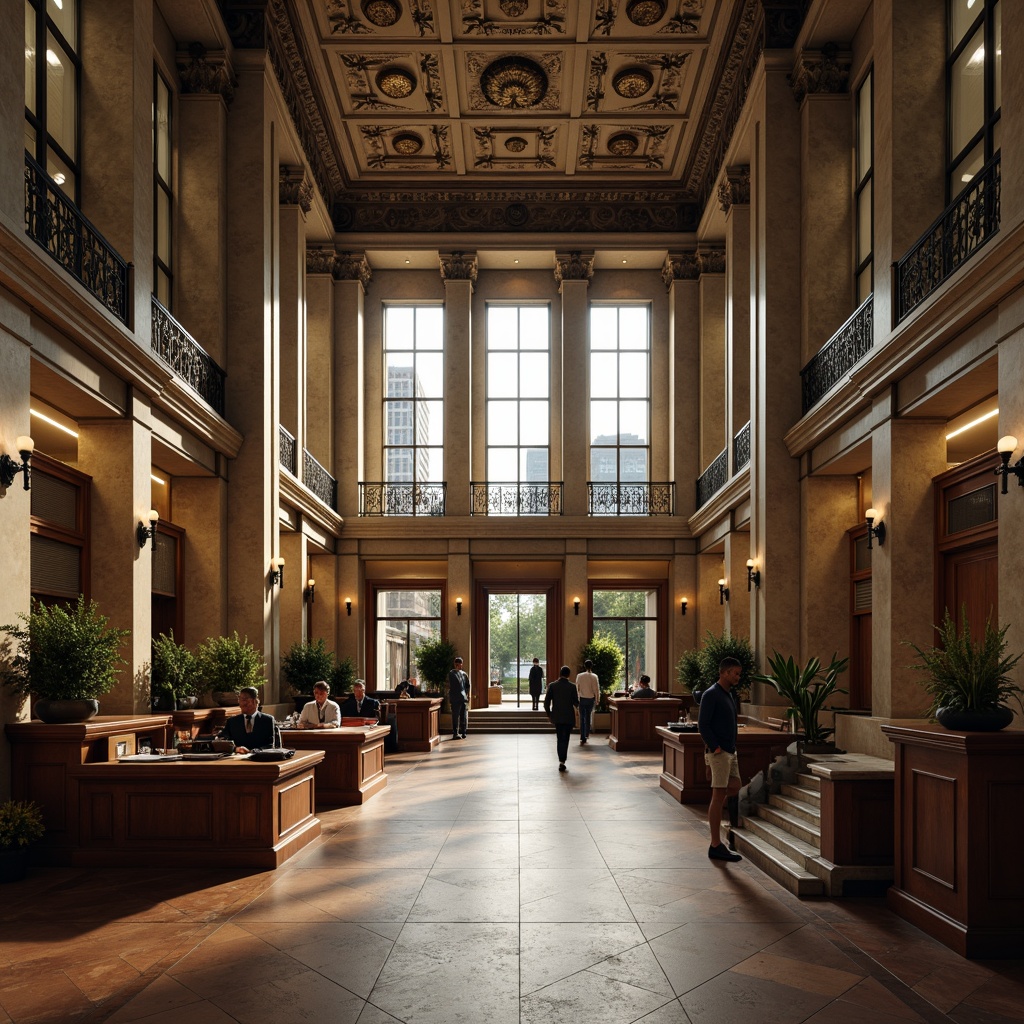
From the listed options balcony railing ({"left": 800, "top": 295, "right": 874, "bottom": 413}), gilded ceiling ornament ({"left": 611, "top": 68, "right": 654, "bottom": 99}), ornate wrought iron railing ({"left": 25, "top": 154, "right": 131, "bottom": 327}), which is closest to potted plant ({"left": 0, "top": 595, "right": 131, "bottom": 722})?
ornate wrought iron railing ({"left": 25, "top": 154, "right": 131, "bottom": 327})

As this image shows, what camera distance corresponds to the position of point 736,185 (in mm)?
18469

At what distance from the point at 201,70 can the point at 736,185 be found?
9.12 metres

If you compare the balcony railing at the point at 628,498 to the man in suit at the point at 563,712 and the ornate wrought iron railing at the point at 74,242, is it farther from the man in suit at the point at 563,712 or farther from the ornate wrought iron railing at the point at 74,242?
the ornate wrought iron railing at the point at 74,242

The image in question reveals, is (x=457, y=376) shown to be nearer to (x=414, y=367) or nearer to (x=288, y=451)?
(x=414, y=367)

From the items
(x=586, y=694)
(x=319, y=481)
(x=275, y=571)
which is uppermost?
(x=319, y=481)

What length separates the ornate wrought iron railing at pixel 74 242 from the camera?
8578mm

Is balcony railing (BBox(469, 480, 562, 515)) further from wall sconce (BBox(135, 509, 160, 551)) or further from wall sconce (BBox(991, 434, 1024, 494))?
wall sconce (BBox(991, 434, 1024, 494))

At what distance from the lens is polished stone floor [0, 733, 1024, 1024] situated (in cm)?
488

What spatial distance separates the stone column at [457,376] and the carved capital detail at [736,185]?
6.33m

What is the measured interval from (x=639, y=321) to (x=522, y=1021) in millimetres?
20970

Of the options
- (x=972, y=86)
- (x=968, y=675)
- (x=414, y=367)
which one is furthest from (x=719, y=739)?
(x=414, y=367)

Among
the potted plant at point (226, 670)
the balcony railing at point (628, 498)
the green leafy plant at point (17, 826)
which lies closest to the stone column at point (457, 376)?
the balcony railing at point (628, 498)

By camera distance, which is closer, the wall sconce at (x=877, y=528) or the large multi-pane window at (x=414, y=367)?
the wall sconce at (x=877, y=528)

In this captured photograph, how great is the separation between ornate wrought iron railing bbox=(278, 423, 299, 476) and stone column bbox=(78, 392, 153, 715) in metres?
6.19
